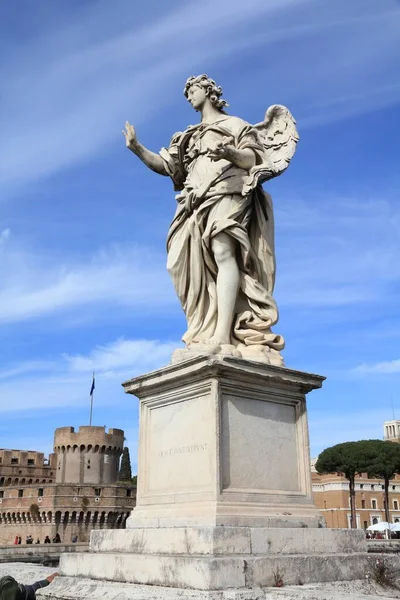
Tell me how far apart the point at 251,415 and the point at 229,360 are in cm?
53

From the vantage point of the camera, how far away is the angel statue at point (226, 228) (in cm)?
550

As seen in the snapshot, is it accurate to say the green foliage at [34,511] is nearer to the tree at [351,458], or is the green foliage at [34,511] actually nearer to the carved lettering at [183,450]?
the tree at [351,458]

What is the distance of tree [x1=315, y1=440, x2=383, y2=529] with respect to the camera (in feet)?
171

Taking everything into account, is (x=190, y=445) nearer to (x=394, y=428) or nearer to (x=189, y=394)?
(x=189, y=394)

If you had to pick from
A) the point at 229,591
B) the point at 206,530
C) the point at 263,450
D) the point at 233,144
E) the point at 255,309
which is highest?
the point at 233,144

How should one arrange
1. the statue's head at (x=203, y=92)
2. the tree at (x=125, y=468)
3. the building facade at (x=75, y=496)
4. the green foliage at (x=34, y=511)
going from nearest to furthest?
the statue's head at (x=203, y=92), the building facade at (x=75, y=496), the green foliage at (x=34, y=511), the tree at (x=125, y=468)

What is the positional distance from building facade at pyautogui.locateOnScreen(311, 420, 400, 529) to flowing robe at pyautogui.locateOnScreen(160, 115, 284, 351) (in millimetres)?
55756

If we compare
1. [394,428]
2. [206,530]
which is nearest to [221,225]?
[206,530]

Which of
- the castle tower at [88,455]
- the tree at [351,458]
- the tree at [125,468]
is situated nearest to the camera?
the tree at [351,458]

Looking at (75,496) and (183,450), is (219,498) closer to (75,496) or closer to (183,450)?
(183,450)

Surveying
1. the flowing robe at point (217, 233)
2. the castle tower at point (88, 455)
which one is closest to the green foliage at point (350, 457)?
the castle tower at point (88, 455)

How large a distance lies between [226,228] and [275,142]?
45.0 inches

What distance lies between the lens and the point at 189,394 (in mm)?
5035

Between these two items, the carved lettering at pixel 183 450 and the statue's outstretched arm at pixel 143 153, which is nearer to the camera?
the carved lettering at pixel 183 450
